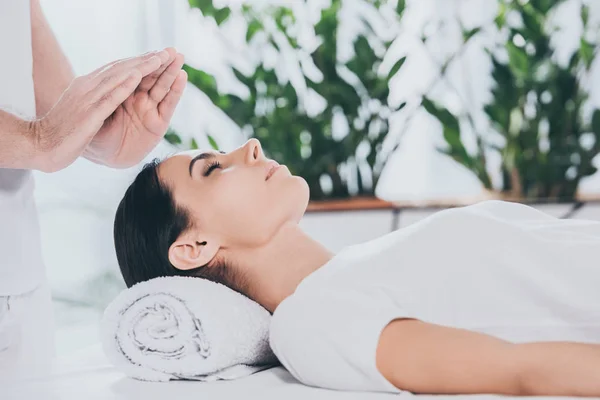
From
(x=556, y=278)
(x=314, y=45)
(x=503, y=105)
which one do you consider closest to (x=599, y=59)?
(x=503, y=105)

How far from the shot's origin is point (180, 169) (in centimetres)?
137

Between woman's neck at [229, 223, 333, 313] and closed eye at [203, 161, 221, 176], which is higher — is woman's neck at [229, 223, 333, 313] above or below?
below

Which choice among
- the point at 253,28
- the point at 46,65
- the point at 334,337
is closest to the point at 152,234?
the point at 334,337

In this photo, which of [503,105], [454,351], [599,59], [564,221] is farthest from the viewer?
[599,59]

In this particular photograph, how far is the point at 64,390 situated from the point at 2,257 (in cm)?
34

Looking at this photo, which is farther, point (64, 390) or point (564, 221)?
point (564, 221)

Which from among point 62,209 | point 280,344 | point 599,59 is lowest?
point 62,209

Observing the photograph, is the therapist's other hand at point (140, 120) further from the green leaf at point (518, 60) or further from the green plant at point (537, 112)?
Result: the green leaf at point (518, 60)

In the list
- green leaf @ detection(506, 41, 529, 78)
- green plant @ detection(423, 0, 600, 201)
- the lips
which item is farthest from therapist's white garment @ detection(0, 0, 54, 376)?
green leaf @ detection(506, 41, 529, 78)

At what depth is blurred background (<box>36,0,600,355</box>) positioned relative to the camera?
8.68ft

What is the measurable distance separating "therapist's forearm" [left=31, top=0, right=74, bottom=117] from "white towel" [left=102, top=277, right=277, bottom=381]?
0.64 metres

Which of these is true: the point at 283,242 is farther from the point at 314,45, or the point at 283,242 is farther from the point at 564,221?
the point at 314,45

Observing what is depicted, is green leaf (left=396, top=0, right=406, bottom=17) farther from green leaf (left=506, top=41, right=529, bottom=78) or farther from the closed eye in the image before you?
the closed eye

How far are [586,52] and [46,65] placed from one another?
1.81 metres
